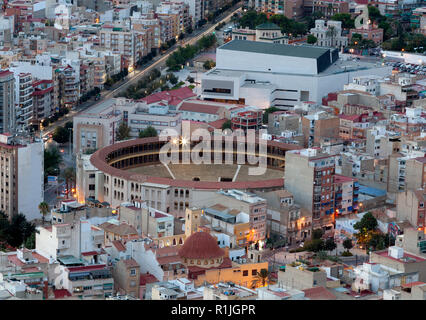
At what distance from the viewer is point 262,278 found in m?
19.4

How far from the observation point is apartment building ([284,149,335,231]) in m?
25.7

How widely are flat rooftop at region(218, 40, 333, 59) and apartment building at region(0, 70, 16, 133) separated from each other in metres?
11.2

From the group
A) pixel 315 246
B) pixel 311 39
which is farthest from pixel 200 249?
pixel 311 39

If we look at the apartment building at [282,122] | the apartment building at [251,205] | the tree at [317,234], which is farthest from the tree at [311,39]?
the tree at [317,234]

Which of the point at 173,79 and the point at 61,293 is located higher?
the point at 61,293

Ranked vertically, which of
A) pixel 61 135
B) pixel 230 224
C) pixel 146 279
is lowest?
pixel 61 135

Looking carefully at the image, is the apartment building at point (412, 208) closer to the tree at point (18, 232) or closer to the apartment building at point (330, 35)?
the tree at point (18, 232)

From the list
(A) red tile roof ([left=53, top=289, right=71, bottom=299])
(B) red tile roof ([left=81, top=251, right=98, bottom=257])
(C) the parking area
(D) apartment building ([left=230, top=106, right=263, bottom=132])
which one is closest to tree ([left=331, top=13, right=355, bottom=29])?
(C) the parking area

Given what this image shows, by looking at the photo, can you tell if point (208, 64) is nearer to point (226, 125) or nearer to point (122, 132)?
point (226, 125)

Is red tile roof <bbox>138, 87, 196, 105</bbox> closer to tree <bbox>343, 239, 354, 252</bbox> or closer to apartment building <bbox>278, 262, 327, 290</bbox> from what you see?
tree <bbox>343, 239, 354, 252</bbox>

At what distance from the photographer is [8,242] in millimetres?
23828

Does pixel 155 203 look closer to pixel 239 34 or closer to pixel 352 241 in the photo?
pixel 352 241

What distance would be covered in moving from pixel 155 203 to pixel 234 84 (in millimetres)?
14704

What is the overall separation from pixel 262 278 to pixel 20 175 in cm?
921
